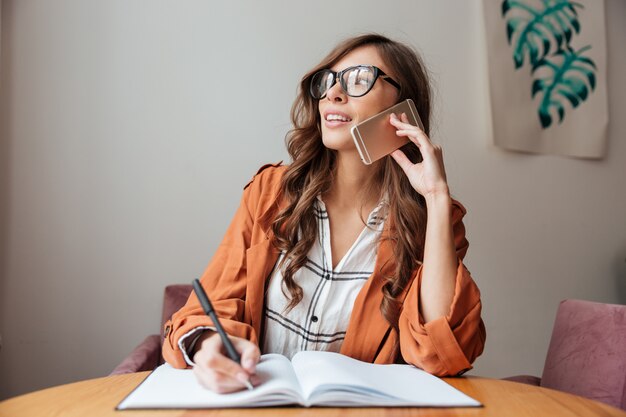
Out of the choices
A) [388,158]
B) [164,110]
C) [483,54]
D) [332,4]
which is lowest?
[388,158]

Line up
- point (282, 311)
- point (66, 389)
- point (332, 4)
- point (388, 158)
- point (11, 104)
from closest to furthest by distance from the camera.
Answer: point (66, 389)
point (282, 311)
point (388, 158)
point (11, 104)
point (332, 4)

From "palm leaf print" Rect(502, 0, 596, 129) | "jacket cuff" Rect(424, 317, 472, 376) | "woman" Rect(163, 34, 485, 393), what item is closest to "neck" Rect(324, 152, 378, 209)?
"woman" Rect(163, 34, 485, 393)

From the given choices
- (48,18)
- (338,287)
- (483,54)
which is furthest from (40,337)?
(483,54)

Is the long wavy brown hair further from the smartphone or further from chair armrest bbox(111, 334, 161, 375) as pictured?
chair armrest bbox(111, 334, 161, 375)

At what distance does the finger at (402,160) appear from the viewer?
150 centimetres

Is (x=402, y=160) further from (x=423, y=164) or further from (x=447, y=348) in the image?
(x=447, y=348)

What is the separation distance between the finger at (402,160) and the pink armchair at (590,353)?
0.65 m

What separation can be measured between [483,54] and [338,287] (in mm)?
1476

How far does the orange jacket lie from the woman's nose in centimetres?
25

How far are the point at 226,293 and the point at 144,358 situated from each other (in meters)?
0.64

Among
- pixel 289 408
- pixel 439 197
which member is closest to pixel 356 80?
pixel 439 197

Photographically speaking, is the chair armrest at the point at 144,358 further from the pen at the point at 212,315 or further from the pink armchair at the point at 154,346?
the pen at the point at 212,315

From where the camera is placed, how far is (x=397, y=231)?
1.51 meters

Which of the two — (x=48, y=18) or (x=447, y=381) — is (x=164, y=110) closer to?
(x=48, y=18)
